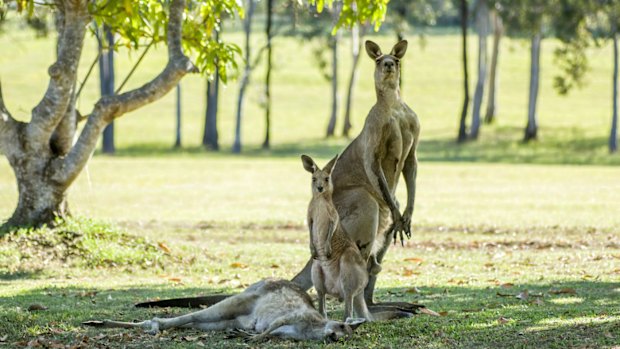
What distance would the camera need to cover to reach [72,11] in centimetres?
1433

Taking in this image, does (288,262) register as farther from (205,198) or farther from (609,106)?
(609,106)

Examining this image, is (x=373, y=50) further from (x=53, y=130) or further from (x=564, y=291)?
(x=53, y=130)

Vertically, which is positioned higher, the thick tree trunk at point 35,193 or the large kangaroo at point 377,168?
the large kangaroo at point 377,168

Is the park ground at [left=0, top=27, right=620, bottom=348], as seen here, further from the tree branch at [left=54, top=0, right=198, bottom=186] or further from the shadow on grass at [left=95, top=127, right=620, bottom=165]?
the tree branch at [left=54, top=0, right=198, bottom=186]

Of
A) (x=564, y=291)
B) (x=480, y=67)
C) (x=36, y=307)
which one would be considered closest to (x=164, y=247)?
(x=36, y=307)

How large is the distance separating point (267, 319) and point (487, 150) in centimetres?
4075

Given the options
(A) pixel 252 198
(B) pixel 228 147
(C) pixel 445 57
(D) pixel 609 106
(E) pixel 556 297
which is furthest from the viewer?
(C) pixel 445 57

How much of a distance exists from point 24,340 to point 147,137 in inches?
2030

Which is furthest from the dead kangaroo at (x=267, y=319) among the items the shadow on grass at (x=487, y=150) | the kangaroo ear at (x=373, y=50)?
the shadow on grass at (x=487, y=150)

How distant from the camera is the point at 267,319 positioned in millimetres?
8508

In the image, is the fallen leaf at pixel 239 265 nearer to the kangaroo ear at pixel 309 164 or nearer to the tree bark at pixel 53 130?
the tree bark at pixel 53 130

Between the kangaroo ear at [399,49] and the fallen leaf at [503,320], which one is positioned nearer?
the fallen leaf at [503,320]

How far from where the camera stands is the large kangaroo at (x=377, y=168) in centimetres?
940

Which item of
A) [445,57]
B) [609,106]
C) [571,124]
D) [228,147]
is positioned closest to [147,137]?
[228,147]
